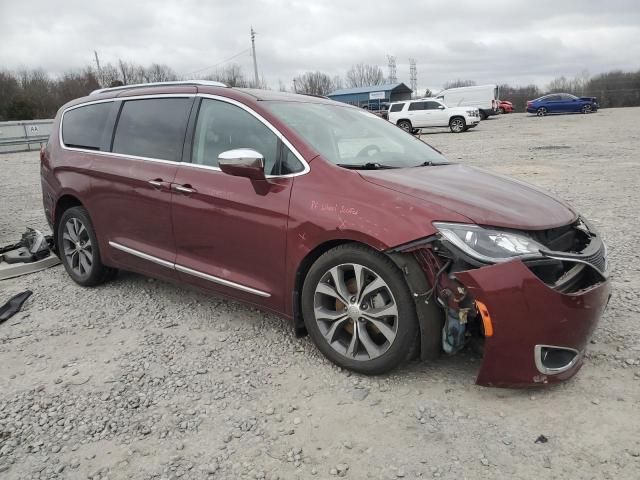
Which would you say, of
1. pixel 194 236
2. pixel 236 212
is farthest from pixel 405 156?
pixel 194 236

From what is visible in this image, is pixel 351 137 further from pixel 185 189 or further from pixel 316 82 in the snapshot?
pixel 316 82

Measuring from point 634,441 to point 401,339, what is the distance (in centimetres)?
118

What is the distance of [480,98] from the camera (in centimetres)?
3928

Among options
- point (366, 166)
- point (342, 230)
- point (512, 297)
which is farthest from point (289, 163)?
point (512, 297)

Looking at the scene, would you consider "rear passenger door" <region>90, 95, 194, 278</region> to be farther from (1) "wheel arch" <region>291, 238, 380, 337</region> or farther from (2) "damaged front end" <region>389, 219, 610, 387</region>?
(2) "damaged front end" <region>389, 219, 610, 387</region>

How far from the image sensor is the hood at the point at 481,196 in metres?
2.74

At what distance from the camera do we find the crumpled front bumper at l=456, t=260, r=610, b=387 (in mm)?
2508

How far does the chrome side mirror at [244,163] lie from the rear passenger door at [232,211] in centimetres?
10

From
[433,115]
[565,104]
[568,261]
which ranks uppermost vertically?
[565,104]

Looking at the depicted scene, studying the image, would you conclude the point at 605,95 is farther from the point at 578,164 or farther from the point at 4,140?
the point at 4,140

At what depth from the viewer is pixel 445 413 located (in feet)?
8.81

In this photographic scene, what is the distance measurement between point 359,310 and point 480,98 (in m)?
40.0

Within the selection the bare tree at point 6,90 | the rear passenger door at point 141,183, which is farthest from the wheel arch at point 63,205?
the bare tree at point 6,90

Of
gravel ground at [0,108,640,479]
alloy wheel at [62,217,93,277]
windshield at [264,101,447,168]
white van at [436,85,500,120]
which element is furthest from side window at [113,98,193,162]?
white van at [436,85,500,120]
